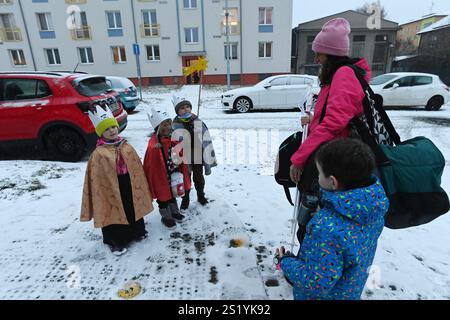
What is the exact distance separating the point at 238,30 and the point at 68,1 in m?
14.3

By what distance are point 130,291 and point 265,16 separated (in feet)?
84.8

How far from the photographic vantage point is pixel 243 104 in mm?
10742

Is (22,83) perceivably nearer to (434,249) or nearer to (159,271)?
(159,271)

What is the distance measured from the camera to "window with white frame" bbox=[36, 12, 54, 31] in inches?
933

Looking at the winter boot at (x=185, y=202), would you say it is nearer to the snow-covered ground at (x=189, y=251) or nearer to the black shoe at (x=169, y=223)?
the snow-covered ground at (x=189, y=251)

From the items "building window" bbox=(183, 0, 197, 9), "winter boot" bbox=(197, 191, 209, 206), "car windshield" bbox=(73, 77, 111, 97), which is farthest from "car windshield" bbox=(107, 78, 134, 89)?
"building window" bbox=(183, 0, 197, 9)

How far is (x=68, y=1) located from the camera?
23078 mm

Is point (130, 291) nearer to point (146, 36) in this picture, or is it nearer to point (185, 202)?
point (185, 202)

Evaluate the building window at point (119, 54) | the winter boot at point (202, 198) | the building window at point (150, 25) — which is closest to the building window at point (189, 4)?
the building window at point (150, 25)


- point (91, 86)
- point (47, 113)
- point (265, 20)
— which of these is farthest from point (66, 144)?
point (265, 20)

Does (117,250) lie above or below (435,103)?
below

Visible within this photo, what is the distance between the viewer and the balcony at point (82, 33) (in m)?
23.7

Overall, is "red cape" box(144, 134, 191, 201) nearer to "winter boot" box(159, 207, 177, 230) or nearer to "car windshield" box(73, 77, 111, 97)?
"winter boot" box(159, 207, 177, 230)
